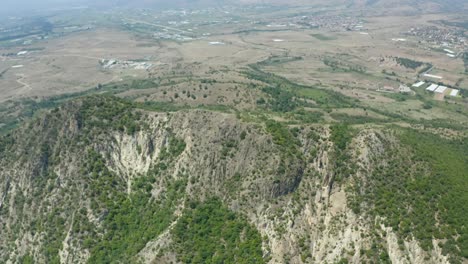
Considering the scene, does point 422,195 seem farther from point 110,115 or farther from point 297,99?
point 297,99

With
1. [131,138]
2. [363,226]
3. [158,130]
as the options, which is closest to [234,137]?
[158,130]

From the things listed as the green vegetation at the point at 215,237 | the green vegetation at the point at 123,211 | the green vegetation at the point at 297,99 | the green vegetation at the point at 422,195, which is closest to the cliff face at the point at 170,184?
the green vegetation at the point at 123,211

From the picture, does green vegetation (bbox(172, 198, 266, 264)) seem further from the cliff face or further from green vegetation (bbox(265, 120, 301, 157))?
green vegetation (bbox(265, 120, 301, 157))

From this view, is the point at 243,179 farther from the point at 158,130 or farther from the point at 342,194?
the point at 158,130

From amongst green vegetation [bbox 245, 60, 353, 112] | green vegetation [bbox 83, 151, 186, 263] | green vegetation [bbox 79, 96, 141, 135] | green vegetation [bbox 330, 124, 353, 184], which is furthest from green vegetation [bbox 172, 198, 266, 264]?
green vegetation [bbox 245, 60, 353, 112]

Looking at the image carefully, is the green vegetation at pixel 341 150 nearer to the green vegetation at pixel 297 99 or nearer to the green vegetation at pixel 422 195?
the green vegetation at pixel 422 195

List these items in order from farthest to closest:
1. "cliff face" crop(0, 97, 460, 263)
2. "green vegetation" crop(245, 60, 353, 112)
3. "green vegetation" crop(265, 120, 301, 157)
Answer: "green vegetation" crop(245, 60, 353, 112) < "green vegetation" crop(265, 120, 301, 157) < "cliff face" crop(0, 97, 460, 263)

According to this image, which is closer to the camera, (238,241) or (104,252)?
(238,241)
